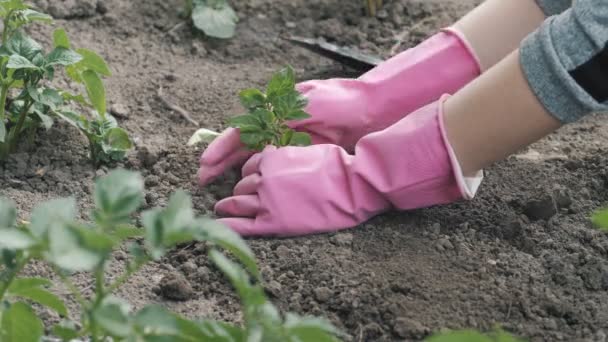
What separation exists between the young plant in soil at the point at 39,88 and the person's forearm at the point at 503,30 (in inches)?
28.7

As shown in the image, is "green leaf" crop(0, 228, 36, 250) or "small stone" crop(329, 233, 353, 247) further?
"small stone" crop(329, 233, 353, 247)

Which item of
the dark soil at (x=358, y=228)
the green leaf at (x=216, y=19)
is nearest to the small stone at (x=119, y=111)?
the dark soil at (x=358, y=228)

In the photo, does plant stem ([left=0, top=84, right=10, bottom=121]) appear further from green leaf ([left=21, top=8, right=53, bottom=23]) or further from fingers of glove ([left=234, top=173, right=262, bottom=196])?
fingers of glove ([left=234, top=173, right=262, bottom=196])

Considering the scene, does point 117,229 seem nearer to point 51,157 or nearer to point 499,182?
point 51,157

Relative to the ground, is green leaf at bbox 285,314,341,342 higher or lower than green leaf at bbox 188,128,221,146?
higher

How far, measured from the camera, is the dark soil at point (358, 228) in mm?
1516

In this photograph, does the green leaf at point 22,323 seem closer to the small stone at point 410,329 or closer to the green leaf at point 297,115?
the small stone at point 410,329

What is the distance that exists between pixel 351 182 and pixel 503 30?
0.51m

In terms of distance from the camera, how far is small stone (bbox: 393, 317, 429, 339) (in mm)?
1446

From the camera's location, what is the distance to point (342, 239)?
5.55ft

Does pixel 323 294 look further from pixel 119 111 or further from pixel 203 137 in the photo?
pixel 119 111

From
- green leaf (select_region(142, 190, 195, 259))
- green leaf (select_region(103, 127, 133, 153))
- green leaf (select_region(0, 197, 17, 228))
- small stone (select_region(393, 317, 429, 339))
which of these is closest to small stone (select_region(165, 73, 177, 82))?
green leaf (select_region(103, 127, 133, 153))

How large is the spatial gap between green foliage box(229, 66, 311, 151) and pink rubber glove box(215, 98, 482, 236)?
5cm

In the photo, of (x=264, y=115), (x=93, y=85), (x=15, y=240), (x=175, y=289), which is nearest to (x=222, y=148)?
(x=264, y=115)
